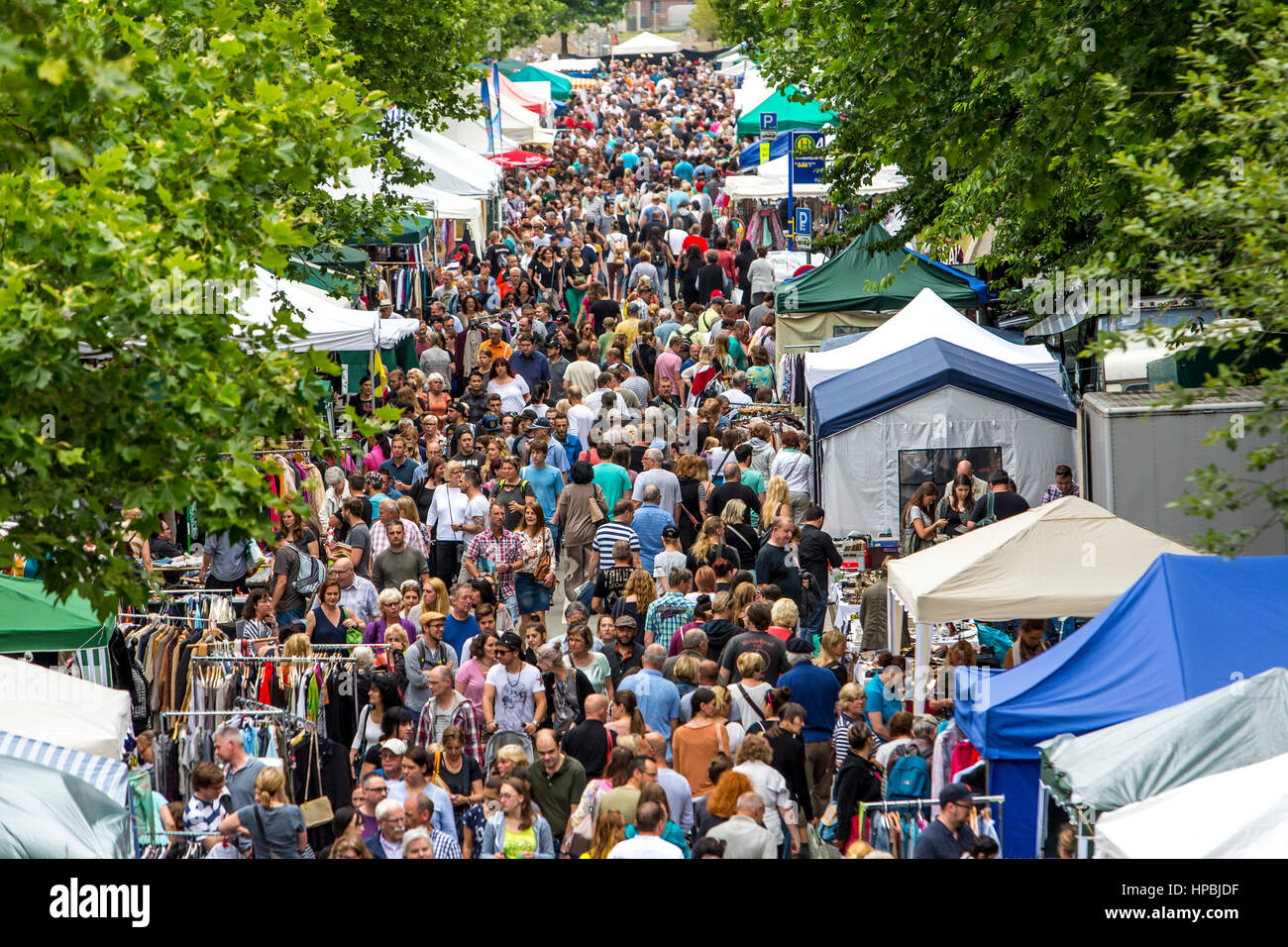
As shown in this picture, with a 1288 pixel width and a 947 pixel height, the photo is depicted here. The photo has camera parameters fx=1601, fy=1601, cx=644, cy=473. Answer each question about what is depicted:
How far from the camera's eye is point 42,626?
10.5 meters

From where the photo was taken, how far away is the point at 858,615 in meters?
13.1

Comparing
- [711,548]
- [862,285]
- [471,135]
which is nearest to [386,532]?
[711,548]

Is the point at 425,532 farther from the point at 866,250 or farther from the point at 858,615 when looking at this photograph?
the point at 866,250

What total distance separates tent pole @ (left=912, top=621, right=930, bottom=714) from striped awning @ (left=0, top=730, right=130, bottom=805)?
5.23 metres

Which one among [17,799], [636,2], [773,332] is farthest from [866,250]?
[636,2]

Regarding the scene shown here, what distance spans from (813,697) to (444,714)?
2.38 m

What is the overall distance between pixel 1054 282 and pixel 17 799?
27.4 ft

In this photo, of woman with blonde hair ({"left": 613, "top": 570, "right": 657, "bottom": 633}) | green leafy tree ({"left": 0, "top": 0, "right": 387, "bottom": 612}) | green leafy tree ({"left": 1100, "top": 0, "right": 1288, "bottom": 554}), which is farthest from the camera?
woman with blonde hair ({"left": 613, "top": 570, "right": 657, "bottom": 633})

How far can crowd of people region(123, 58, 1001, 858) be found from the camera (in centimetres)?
888

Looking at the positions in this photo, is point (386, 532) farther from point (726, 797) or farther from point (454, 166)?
point (454, 166)

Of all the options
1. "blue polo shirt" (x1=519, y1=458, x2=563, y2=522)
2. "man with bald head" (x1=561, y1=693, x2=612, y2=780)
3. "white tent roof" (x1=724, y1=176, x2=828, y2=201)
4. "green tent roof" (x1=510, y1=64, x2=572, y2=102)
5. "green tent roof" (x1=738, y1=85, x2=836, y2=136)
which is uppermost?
"green tent roof" (x1=510, y1=64, x2=572, y2=102)

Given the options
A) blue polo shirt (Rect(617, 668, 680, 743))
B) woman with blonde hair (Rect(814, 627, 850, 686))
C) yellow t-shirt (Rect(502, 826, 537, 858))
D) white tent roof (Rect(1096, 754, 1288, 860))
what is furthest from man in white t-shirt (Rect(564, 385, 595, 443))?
white tent roof (Rect(1096, 754, 1288, 860))

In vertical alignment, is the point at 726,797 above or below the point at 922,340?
below

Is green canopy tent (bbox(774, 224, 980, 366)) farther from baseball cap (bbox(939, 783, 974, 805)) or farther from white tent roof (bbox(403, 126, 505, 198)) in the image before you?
baseball cap (bbox(939, 783, 974, 805))
